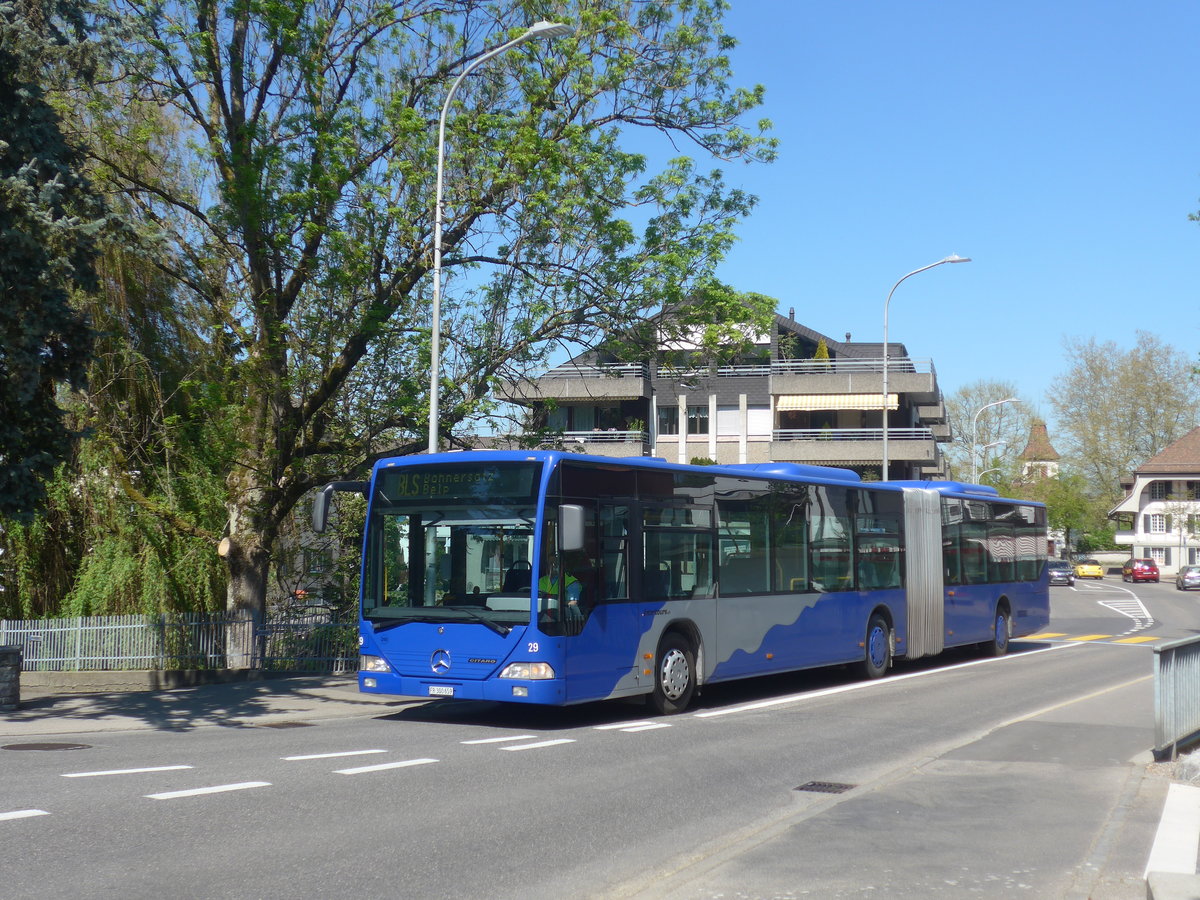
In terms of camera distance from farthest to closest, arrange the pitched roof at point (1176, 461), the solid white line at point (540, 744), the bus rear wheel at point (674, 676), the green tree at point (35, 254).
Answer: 1. the pitched roof at point (1176, 461)
2. the bus rear wheel at point (674, 676)
3. the green tree at point (35, 254)
4. the solid white line at point (540, 744)

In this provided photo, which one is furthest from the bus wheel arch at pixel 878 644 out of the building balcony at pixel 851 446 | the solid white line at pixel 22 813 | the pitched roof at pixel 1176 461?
the pitched roof at pixel 1176 461

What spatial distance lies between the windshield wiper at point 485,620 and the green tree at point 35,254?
15.3 ft

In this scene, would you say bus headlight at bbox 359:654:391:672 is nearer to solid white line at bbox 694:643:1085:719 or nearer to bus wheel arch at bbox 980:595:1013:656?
solid white line at bbox 694:643:1085:719

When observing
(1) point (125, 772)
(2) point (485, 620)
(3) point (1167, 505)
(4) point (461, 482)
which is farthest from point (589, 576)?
(3) point (1167, 505)

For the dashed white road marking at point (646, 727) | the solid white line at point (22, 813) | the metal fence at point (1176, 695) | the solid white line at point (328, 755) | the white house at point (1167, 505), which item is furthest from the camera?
the white house at point (1167, 505)

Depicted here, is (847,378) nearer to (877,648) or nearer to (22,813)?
(877,648)

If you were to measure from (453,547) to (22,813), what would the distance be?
5.82 meters

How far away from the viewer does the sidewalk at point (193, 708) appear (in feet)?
44.3

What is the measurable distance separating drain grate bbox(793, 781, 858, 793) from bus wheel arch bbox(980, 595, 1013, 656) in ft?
49.0

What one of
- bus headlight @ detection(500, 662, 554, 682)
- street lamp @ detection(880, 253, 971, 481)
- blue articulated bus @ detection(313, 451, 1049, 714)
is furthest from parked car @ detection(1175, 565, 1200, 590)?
bus headlight @ detection(500, 662, 554, 682)

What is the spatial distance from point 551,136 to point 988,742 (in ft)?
39.1

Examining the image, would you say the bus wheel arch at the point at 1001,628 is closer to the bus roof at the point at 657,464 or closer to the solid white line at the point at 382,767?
the bus roof at the point at 657,464

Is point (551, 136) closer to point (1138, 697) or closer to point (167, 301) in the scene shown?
point (167, 301)

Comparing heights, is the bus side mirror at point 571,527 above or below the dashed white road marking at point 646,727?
above
